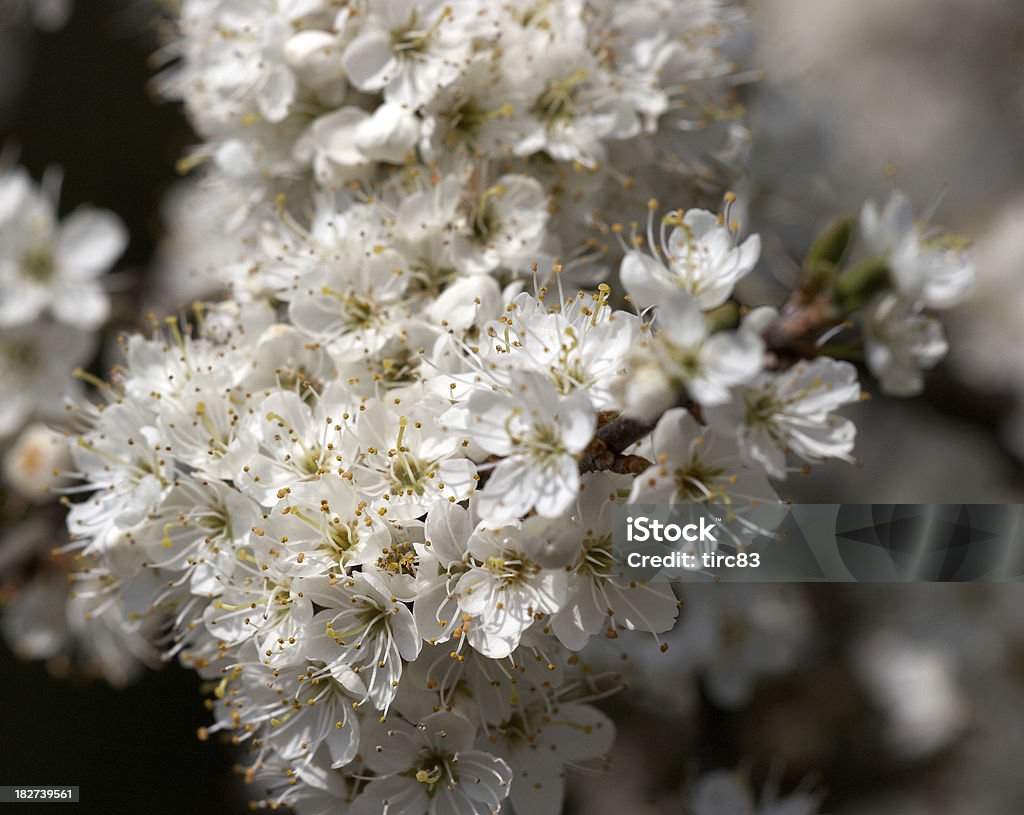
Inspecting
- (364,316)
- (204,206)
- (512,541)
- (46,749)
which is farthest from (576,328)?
(46,749)

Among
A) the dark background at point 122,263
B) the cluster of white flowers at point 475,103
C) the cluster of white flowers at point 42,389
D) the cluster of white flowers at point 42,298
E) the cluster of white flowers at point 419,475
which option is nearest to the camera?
the cluster of white flowers at point 419,475

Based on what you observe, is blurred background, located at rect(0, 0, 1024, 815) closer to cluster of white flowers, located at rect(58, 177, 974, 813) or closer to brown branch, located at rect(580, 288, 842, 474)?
cluster of white flowers, located at rect(58, 177, 974, 813)

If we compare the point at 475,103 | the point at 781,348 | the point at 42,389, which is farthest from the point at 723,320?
the point at 42,389

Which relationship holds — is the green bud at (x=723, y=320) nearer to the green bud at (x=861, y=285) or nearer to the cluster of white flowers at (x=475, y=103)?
the green bud at (x=861, y=285)

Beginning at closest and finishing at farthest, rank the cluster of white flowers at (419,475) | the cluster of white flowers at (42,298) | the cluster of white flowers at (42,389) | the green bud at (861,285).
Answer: the green bud at (861,285) < the cluster of white flowers at (419,475) < the cluster of white flowers at (42,389) < the cluster of white flowers at (42,298)

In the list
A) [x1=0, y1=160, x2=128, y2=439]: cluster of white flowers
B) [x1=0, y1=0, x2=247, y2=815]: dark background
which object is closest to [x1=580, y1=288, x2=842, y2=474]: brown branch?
[x1=0, y1=0, x2=247, y2=815]: dark background

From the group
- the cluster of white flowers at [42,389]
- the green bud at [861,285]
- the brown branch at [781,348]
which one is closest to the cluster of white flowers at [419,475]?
the brown branch at [781,348]

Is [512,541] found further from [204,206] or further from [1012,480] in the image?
[1012,480]

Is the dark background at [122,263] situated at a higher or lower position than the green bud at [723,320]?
lower
